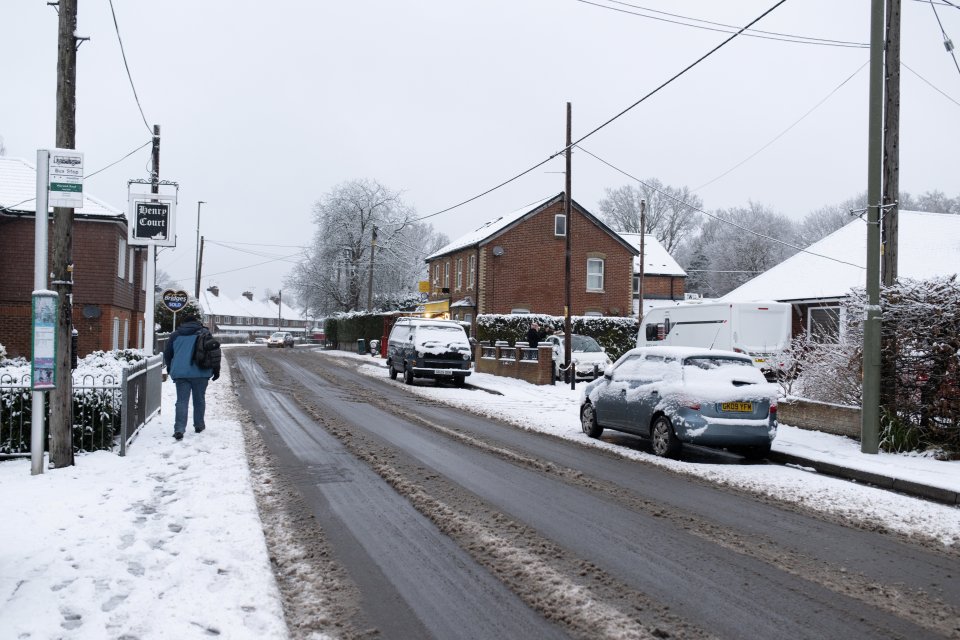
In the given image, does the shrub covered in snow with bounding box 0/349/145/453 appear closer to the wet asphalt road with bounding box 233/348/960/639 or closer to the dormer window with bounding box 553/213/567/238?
the wet asphalt road with bounding box 233/348/960/639

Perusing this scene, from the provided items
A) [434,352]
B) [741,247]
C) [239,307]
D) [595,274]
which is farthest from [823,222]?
[239,307]

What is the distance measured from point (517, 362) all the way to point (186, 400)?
1600cm

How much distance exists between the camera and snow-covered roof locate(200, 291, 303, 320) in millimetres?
129875

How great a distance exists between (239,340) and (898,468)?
9528cm

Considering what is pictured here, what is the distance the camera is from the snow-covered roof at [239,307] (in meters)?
130

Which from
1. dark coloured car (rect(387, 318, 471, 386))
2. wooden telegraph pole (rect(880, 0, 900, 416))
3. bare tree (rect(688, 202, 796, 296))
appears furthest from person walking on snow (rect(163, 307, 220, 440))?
bare tree (rect(688, 202, 796, 296))

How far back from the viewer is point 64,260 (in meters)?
8.59

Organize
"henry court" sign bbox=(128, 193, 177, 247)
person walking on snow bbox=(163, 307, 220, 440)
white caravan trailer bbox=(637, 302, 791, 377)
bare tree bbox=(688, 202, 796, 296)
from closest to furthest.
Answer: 1. person walking on snow bbox=(163, 307, 220, 440)
2. "henry court" sign bbox=(128, 193, 177, 247)
3. white caravan trailer bbox=(637, 302, 791, 377)
4. bare tree bbox=(688, 202, 796, 296)

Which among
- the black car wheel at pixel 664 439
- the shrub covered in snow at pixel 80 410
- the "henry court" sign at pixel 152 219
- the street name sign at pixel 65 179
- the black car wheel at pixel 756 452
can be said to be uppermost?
the "henry court" sign at pixel 152 219

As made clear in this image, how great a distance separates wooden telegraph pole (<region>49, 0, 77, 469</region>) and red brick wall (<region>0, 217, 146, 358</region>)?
2095 centimetres

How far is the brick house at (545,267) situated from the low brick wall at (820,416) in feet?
84.5

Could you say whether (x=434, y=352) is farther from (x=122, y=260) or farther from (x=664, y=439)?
(x=122, y=260)

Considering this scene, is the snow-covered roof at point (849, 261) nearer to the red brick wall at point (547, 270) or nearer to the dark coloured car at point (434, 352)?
the dark coloured car at point (434, 352)

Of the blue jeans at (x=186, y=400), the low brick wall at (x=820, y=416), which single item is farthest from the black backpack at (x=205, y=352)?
the low brick wall at (x=820, y=416)
